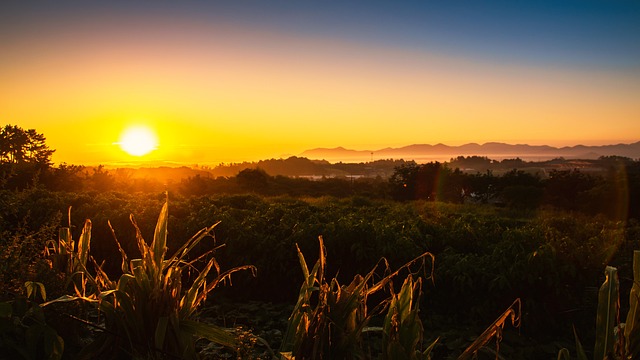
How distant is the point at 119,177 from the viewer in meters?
17.2

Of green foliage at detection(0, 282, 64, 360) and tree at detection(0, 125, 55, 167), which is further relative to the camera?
tree at detection(0, 125, 55, 167)

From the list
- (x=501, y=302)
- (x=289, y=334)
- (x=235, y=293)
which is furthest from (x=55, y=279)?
(x=501, y=302)

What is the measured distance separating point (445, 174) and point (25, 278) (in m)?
33.6

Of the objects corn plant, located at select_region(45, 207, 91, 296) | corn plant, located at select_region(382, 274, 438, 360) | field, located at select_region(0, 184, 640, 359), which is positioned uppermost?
corn plant, located at select_region(45, 207, 91, 296)

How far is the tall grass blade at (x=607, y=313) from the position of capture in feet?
6.05

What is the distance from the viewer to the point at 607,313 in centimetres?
188

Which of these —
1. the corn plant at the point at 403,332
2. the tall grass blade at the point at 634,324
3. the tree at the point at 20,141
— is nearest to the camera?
the tall grass blade at the point at 634,324

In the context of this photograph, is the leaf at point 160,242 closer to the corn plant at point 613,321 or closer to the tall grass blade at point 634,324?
the corn plant at point 613,321

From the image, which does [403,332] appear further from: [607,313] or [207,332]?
[207,332]

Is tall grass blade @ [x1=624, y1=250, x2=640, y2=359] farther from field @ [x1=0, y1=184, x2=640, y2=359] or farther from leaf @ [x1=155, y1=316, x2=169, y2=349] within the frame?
leaf @ [x1=155, y1=316, x2=169, y2=349]

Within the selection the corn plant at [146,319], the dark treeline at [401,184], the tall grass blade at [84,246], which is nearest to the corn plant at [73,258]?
the tall grass blade at [84,246]

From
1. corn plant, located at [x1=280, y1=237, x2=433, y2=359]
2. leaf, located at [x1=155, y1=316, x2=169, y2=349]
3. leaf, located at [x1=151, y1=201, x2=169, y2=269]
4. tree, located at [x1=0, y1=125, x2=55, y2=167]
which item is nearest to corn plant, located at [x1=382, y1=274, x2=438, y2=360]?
corn plant, located at [x1=280, y1=237, x2=433, y2=359]

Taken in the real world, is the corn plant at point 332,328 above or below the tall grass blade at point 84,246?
below

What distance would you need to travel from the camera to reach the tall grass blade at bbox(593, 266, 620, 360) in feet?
6.05
